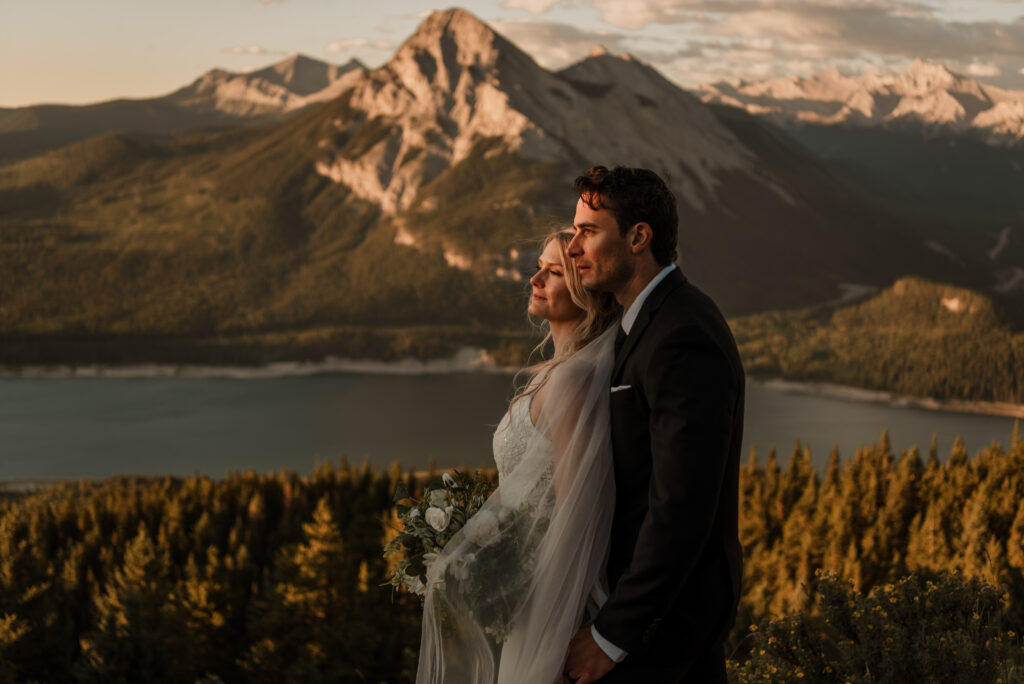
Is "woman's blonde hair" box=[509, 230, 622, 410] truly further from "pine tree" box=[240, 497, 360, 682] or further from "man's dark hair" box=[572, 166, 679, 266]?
"pine tree" box=[240, 497, 360, 682]

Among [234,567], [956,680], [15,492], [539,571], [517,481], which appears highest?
[517,481]

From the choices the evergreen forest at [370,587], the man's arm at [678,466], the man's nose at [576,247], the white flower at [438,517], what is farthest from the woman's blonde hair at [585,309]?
the evergreen forest at [370,587]

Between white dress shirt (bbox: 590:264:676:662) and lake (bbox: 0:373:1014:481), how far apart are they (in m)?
157

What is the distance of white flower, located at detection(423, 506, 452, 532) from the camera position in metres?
4.65

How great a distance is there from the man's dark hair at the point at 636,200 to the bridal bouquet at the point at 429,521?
1563 millimetres

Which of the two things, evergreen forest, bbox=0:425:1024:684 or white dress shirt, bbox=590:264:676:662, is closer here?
white dress shirt, bbox=590:264:676:662

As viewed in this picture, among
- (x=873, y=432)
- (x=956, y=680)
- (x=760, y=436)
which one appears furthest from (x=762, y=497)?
(x=873, y=432)

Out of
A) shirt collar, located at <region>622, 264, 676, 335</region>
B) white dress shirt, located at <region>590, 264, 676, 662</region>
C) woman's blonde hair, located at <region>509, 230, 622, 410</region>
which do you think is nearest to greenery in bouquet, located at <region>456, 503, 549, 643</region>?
white dress shirt, located at <region>590, 264, 676, 662</region>

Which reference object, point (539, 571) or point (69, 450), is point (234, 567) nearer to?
point (539, 571)

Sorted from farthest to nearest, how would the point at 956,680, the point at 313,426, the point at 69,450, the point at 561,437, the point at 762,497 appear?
the point at 313,426, the point at 69,450, the point at 762,497, the point at 956,680, the point at 561,437

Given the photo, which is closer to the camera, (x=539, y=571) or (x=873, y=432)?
(x=539, y=571)

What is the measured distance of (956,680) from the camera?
714 cm

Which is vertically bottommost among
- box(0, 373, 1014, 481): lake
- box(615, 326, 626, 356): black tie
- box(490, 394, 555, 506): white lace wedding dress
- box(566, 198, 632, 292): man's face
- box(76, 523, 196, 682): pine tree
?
box(0, 373, 1014, 481): lake

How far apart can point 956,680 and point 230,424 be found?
604 feet
